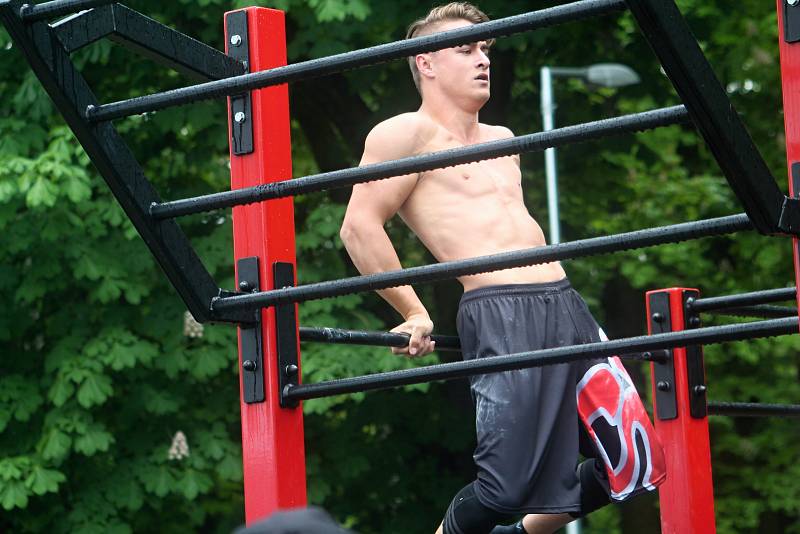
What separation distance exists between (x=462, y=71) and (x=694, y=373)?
3.17 ft

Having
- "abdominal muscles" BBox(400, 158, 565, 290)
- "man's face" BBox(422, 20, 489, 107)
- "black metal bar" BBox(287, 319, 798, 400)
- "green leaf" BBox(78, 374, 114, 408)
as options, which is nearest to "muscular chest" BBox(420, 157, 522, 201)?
"abdominal muscles" BBox(400, 158, 565, 290)

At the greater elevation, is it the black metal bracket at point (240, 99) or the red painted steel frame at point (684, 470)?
the black metal bracket at point (240, 99)

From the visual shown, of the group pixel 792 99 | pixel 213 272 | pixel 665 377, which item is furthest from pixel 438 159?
pixel 213 272

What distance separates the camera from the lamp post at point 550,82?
901 centimetres

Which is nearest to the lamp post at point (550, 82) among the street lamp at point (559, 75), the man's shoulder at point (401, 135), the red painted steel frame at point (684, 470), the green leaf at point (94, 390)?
the street lamp at point (559, 75)

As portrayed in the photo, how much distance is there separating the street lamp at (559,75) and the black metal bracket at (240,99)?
21.5 feet

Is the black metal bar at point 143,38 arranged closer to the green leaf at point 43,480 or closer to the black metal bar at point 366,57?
the black metal bar at point 366,57

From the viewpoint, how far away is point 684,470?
339cm

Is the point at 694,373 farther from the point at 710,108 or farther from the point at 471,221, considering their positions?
the point at 710,108

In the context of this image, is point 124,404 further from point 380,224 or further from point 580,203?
point 380,224

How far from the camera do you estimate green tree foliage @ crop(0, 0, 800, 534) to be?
851 cm

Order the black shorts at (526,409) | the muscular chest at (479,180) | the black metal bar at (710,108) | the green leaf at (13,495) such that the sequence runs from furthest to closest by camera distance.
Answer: the green leaf at (13,495)
the muscular chest at (479,180)
the black shorts at (526,409)
the black metal bar at (710,108)

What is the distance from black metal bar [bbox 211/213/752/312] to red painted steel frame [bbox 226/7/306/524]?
0.52 feet

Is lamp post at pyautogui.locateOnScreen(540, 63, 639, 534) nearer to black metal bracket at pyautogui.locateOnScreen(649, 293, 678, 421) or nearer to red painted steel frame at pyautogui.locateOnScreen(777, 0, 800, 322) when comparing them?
black metal bracket at pyautogui.locateOnScreen(649, 293, 678, 421)
